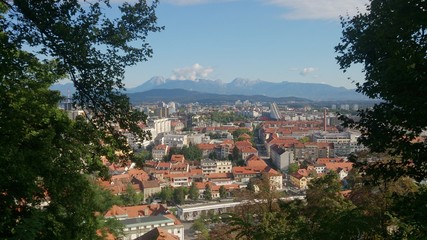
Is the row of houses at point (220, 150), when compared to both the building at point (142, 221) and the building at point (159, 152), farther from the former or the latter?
the building at point (142, 221)

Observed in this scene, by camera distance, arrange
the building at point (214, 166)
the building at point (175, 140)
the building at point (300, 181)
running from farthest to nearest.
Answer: the building at point (175, 140), the building at point (214, 166), the building at point (300, 181)

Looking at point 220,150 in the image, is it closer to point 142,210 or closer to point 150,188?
point 150,188

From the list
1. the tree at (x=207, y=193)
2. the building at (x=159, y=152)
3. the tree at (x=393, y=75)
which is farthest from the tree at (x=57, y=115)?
the building at (x=159, y=152)

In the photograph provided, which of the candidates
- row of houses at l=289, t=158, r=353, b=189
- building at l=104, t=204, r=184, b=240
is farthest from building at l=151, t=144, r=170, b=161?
building at l=104, t=204, r=184, b=240

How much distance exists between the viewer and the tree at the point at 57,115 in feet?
9.36

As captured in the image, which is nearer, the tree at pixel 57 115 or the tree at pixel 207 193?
the tree at pixel 57 115

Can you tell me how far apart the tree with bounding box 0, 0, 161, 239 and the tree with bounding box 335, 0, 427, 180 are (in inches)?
72.0

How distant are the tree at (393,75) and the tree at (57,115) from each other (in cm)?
183

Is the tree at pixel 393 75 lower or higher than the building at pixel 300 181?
higher

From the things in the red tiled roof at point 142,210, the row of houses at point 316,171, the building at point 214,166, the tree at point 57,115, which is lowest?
the building at point 214,166

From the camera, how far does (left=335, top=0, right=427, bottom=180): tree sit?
3.05 meters

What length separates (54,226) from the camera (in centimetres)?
377

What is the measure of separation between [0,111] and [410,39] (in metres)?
3.57

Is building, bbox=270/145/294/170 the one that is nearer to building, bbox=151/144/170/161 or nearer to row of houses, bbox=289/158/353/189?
row of houses, bbox=289/158/353/189
